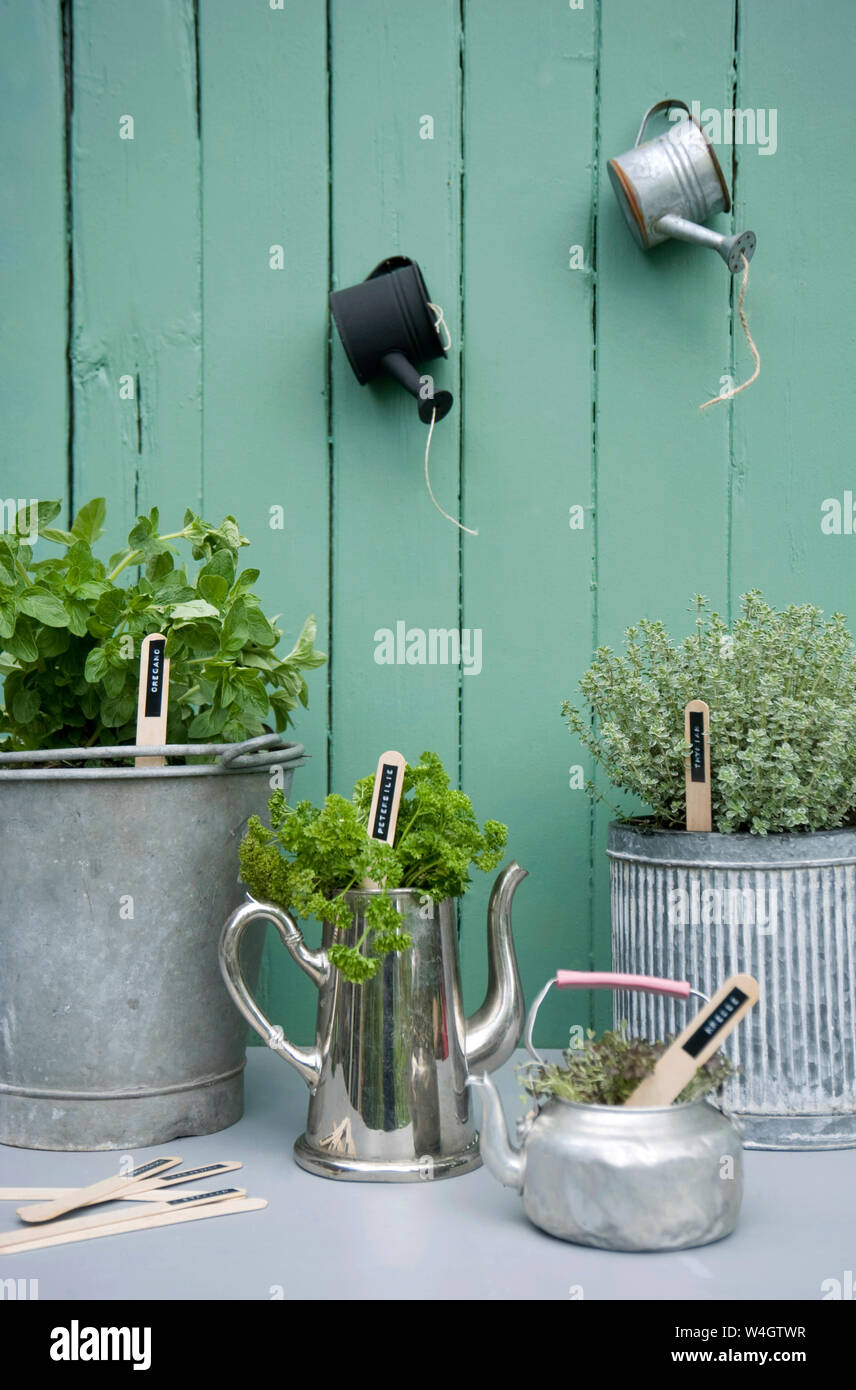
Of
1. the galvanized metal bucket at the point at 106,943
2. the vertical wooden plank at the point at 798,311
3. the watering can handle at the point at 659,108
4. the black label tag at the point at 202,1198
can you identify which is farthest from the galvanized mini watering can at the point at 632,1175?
the watering can handle at the point at 659,108

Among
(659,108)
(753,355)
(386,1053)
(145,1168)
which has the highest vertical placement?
(659,108)

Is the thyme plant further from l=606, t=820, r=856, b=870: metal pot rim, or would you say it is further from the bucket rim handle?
the bucket rim handle

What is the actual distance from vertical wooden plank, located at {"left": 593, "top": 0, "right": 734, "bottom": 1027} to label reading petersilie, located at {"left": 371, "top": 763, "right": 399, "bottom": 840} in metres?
0.44

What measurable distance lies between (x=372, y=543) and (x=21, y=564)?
45cm

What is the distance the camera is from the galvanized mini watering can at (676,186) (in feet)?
4.15

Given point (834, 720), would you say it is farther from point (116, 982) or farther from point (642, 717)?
point (116, 982)

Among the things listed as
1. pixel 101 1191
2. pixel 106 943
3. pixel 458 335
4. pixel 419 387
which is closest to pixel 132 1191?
pixel 101 1191

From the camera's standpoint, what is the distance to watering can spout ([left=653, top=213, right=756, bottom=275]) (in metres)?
1.27

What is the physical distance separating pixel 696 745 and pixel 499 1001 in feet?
1.03

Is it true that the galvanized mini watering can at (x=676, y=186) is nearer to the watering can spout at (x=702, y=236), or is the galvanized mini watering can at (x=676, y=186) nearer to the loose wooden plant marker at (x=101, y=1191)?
the watering can spout at (x=702, y=236)

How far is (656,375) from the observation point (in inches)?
53.5

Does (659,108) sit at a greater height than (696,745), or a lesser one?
greater

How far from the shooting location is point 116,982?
1023 millimetres

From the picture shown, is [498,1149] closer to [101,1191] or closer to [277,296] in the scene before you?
[101,1191]
